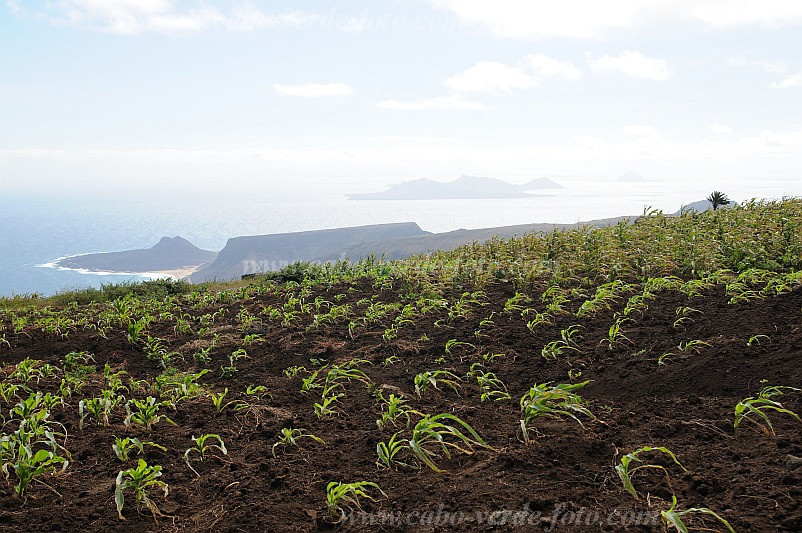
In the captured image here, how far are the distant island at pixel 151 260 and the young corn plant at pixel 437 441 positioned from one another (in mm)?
102626

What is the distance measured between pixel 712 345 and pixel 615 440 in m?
1.92

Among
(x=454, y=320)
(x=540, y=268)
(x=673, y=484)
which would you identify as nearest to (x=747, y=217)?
(x=540, y=268)

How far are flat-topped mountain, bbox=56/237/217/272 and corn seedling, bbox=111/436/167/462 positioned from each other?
355 ft

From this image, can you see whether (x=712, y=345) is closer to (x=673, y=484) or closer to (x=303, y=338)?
(x=673, y=484)

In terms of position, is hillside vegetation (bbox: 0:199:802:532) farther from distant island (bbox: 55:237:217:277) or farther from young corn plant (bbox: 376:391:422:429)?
distant island (bbox: 55:237:217:277)

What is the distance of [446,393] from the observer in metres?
4.16

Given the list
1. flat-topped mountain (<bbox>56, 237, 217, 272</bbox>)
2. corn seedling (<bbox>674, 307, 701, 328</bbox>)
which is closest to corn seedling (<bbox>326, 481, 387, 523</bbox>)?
corn seedling (<bbox>674, 307, 701, 328</bbox>)

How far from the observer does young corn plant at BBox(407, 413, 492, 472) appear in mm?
2936

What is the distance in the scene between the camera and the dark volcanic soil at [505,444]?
2.32m

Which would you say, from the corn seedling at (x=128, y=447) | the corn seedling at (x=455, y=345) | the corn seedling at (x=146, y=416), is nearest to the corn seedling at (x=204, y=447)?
the corn seedling at (x=128, y=447)

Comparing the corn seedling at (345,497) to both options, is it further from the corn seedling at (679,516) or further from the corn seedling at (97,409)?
the corn seedling at (97,409)

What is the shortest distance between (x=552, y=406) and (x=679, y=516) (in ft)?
4.17

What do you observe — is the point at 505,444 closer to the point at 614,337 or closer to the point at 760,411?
the point at 760,411

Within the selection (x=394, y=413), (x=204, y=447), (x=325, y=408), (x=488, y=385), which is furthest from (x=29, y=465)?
(x=488, y=385)
